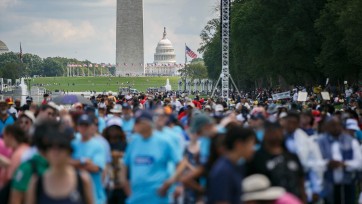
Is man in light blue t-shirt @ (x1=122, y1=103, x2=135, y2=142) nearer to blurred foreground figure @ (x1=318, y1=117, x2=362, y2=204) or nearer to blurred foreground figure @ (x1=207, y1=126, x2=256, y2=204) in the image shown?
blurred foreground figure @ (x1=318, y1=117, x2=362, y2=204)

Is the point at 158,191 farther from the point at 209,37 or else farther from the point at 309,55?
the point at 209,37

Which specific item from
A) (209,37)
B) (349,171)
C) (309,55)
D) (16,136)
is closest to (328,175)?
(349,171)

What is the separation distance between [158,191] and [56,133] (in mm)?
2836

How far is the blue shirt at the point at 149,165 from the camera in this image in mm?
9586

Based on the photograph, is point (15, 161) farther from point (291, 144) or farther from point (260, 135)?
point (260, 135)

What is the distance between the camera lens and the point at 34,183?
6.93 meters

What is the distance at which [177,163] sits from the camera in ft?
31.7

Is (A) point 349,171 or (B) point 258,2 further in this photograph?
(B) point 258,2

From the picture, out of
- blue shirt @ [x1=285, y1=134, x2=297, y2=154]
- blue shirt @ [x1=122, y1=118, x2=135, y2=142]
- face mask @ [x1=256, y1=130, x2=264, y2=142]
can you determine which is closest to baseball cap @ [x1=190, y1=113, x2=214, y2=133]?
blue shirt @ [x1=285, y1=134, x2=297, y2=154]

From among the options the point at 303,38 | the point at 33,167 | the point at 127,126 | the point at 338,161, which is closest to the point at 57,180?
the point at 33,167

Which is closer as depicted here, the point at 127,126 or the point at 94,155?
the point at 94,155

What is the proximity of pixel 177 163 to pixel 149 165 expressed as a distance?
0.88 feet

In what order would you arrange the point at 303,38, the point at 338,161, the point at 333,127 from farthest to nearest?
the point at 303,38 < the point at 333,127 < the point at 338,161

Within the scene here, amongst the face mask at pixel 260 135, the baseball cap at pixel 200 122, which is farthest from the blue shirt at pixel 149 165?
the face mask at pixel 260 135
